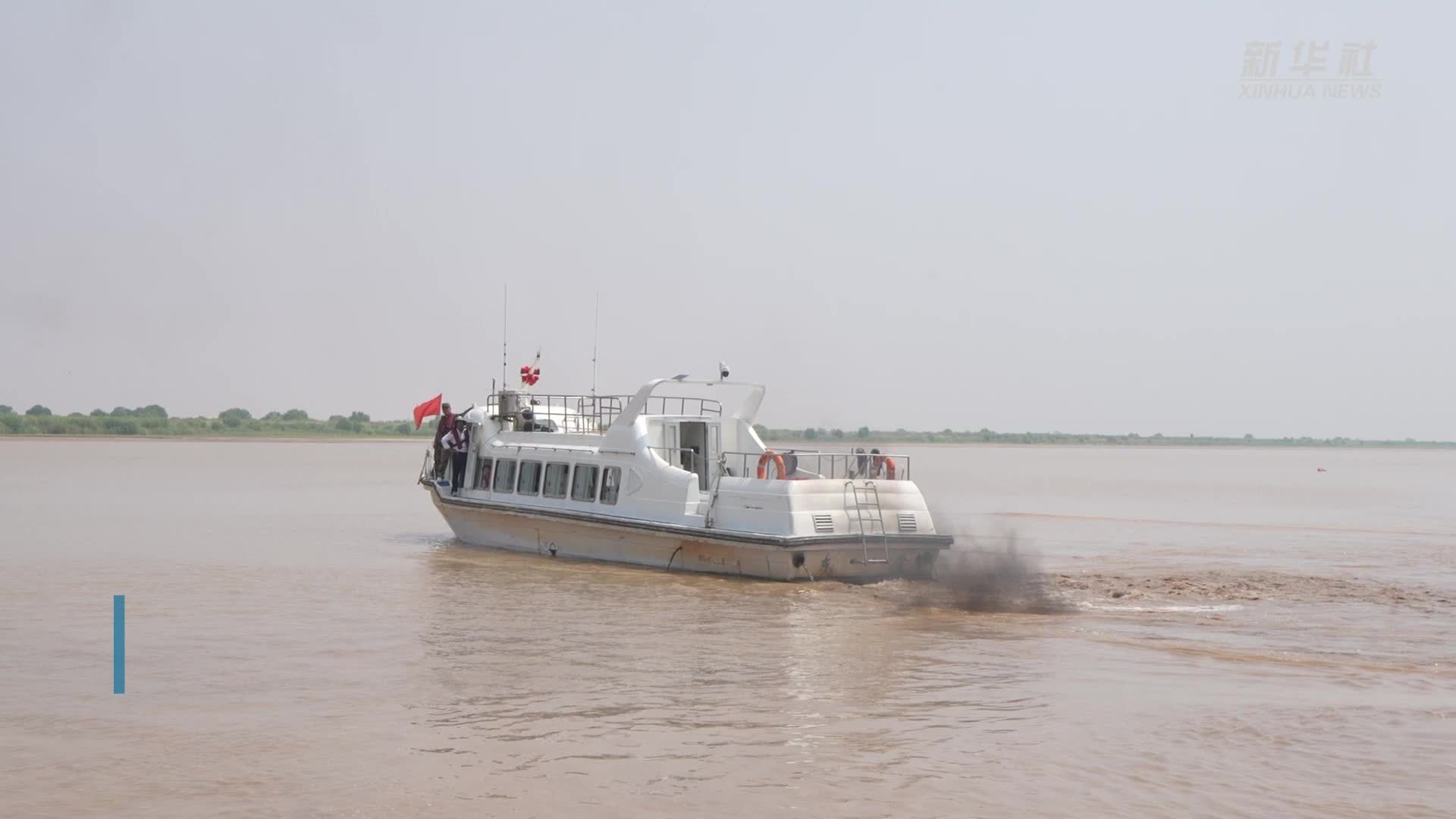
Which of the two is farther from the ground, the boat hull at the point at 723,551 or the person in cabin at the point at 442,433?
the person in cabin at the point at 442,433

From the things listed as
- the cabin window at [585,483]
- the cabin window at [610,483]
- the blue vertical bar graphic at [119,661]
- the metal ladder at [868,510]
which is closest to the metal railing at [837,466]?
the metal ladder at [868,510]

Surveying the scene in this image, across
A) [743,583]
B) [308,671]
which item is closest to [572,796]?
[308,671]

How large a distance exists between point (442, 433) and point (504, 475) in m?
1.80

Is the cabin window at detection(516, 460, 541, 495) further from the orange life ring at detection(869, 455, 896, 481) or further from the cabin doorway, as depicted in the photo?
the orange life ring at detection(869, 455, 896, 481)

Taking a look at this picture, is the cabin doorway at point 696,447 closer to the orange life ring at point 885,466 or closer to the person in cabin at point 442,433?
the orange life ring at point 885,466

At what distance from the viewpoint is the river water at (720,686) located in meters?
8.77

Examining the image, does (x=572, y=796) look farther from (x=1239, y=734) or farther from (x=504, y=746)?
(x=1239, y=734)

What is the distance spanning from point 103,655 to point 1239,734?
1061 centimetres

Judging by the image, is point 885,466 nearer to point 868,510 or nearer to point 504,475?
point 868,510

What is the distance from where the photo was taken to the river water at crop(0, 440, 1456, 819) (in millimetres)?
8773

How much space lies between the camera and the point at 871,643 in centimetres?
1444

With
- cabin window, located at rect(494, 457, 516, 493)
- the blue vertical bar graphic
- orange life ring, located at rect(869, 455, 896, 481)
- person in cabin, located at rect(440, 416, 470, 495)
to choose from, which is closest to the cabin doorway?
orange life ring, located at rect(869, 455, 896, 481)

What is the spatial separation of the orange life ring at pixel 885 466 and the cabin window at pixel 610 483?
12.9 ft

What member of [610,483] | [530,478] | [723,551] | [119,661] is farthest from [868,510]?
[119,661]
